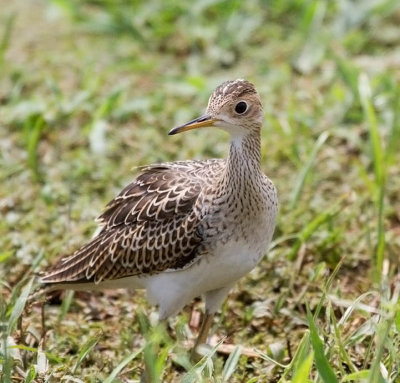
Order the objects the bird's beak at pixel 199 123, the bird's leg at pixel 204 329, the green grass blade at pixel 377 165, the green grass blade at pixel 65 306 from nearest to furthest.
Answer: the bird's beak at pixel 199 123
the bird's leg at pixel 204 329
the green grass blade at pixel 65 306
the green grass blade at pixel 377 165

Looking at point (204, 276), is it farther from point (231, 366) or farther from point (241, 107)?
point (241, 107)

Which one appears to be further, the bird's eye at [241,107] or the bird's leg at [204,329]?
the bird's leg at [204,329]

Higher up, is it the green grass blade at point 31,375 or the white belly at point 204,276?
the white belly at point 204,276

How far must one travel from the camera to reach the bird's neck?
5.31m

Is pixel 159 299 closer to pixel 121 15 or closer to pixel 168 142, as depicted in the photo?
pixel 168 142

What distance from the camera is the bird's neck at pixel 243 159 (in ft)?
17.4

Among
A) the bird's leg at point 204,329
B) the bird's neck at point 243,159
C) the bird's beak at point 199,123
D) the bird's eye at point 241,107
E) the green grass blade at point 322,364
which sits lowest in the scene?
the bird's leg at point 204,329

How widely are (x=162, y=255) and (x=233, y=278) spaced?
0.42 metres

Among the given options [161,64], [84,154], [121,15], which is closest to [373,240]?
[84,154]

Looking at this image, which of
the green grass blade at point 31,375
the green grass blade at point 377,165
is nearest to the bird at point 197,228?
the green grass blade at point 31,375

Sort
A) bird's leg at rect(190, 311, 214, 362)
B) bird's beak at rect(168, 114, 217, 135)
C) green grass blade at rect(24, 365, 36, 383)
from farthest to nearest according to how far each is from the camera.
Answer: bird's leg at rect(190, 311, 214, 362) → bird's beak at rect(168, 114, 217, 135) → green grass blade at rect(24, 365, 36, 383)

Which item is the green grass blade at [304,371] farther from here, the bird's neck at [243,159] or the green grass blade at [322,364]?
the bird's neck at [243,159]

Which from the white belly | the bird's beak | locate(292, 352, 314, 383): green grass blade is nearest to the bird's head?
the bird's beak

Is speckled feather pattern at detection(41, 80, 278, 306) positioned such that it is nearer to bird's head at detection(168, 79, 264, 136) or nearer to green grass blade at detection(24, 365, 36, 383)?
bird's head at detection(168, 79, 264, 136)
